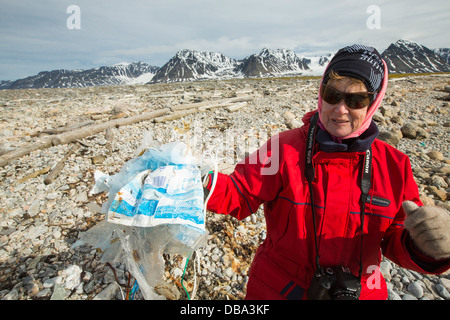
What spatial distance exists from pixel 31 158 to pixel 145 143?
688 centimetres

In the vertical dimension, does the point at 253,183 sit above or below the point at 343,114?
below

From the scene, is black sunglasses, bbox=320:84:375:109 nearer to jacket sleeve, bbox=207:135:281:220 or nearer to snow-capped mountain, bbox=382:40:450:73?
jacket sleeve, bbox=207:135:281:220

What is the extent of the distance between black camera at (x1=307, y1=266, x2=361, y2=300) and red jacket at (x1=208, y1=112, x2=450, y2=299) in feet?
0.38

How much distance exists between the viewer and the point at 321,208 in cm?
197

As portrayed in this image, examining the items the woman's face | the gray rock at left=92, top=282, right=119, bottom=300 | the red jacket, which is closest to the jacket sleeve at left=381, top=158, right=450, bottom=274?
the red jacket

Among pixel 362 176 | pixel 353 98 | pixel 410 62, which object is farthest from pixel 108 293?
pixel 410 62

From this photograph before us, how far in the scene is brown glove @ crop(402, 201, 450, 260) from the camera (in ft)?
5.00

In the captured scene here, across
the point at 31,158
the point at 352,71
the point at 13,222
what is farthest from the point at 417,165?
the point at 31,158

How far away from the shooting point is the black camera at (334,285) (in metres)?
1.87

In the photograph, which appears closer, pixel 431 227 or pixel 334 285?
pixel 431 227

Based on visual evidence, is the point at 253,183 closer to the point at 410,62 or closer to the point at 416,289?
the point at 416,289

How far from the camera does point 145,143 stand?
7.05ft

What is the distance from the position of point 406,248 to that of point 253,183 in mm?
1386
